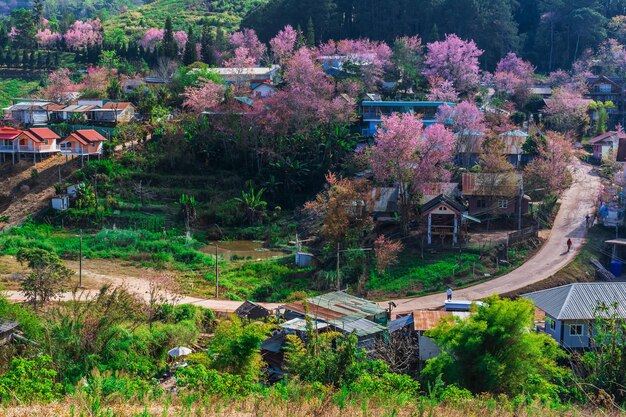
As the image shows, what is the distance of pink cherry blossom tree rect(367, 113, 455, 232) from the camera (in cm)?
3134

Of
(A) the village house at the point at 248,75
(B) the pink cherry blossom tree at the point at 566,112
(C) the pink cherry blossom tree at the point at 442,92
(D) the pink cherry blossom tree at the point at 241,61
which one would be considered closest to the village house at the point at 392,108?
(C) the pink cherry blossom tree at the point at 442,92

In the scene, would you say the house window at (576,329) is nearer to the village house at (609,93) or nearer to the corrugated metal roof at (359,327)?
the corrugated metal roof at (359,327)

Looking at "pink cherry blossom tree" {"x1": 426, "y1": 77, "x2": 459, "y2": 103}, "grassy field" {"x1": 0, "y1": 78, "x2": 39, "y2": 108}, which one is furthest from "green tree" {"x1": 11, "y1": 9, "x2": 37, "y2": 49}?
"pink cherry blossom tree" {"x1": 426, "y1": 77, "x2": 459, "y2": 103}

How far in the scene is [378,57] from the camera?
49.9 m

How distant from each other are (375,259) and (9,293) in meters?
12.6

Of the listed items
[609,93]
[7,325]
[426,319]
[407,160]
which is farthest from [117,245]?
[609,93]

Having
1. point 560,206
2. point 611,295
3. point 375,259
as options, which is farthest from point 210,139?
point 611,295

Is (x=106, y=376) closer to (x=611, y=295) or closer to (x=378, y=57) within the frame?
(x=611, y=295)

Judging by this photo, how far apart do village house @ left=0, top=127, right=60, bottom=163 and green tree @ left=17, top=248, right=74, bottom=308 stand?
14.1 meters

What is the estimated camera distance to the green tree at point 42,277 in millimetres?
24766

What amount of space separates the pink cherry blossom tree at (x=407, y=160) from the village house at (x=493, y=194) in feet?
4.03

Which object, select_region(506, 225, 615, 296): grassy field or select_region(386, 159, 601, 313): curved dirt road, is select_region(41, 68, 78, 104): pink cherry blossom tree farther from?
select_region(506, 225, 615, 296): grassy field

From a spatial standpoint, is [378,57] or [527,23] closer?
[378,57]

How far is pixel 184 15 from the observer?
8306 cm
